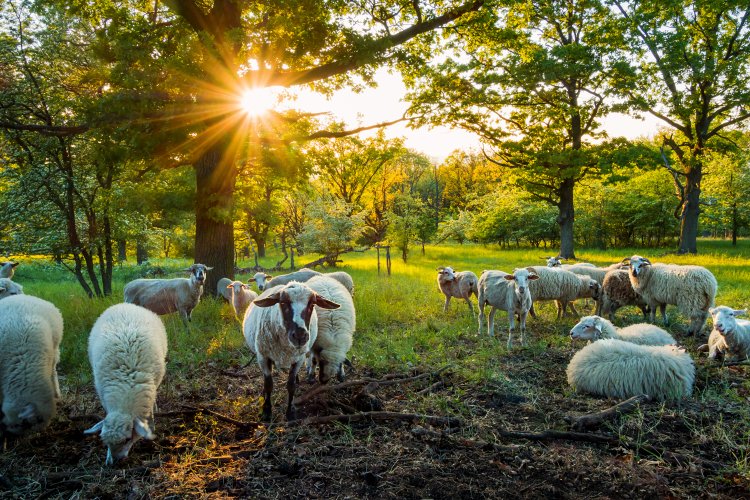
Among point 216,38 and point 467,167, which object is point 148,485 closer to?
point 216,38

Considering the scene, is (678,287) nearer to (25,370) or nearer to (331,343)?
(331,343)

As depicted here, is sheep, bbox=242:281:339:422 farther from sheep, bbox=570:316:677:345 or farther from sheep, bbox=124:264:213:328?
sheep, bbox=124:264:213:328

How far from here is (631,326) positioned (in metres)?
6.61

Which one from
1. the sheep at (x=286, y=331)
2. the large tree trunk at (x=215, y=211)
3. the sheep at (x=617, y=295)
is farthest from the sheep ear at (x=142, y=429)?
the sheep at (x=617, y=295)

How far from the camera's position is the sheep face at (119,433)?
3.54 m

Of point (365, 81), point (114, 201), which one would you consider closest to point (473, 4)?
point (365, 81)

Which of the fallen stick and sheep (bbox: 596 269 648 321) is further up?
sheep (bbox: 596 269 648 321)

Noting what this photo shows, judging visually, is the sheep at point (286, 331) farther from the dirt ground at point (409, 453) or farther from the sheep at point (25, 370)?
the sheep at point (25, 370)

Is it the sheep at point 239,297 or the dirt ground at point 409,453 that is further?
the sheep at point 239,297

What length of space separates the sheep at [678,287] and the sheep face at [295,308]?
7.41 metres

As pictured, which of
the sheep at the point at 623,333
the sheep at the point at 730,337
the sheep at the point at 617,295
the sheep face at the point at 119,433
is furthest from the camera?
the sheep at the point at 617,295

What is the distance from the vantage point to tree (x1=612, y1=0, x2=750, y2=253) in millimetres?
17812

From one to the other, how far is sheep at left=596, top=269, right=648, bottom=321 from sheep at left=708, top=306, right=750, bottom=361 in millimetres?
2973

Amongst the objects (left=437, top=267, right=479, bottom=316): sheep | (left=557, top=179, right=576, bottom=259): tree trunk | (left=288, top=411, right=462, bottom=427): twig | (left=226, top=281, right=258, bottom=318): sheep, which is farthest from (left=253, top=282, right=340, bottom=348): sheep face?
(left=557, top=179, right=576, bottom=259): tree trunk
